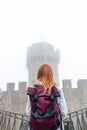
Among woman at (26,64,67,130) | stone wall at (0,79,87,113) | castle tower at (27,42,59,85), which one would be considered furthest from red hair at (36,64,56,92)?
castle tower at (27,42,59,85)

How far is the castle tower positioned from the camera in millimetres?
28467

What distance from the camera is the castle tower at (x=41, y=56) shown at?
93.4ft

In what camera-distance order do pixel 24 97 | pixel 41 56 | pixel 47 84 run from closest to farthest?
pixel 47 84
pixel 24 97
pixel 41 56

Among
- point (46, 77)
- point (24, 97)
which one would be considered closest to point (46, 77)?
point (46, 77)

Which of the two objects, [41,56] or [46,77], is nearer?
[46,77]

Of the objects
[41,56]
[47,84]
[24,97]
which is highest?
[41,56]

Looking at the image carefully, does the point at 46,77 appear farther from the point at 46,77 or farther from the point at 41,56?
the point at 41,56

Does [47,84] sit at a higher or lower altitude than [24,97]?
lower

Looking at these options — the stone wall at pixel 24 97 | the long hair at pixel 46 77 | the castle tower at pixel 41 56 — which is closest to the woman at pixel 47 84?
the long hair at pixel 46 77

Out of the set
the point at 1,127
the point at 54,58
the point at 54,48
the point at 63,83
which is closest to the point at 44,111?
the point at 1,127

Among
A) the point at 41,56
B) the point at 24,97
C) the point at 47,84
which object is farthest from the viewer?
the point at 41,56

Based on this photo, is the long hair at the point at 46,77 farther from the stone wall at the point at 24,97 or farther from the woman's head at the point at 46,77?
the stone wall at the point at 24,97

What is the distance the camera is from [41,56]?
29.5 meters

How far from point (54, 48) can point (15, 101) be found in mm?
15483
